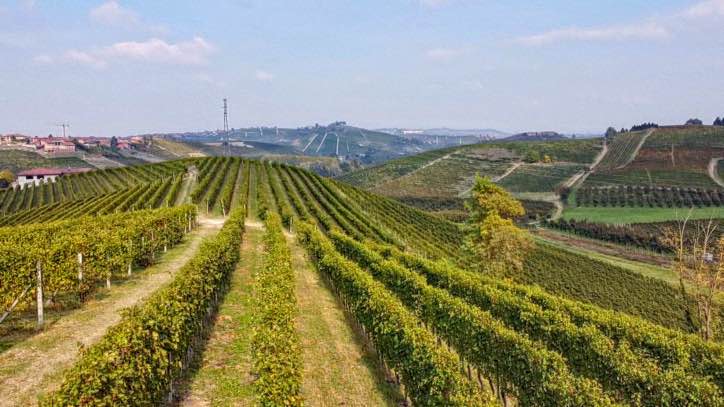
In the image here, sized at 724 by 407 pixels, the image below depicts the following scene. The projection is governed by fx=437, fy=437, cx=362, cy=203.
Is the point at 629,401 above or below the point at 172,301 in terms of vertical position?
below

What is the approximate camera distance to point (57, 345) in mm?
15547

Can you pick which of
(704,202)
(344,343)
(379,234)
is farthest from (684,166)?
(344,343)

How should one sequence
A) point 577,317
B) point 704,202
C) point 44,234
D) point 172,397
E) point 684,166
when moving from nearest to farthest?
1. point 172,397
2. point 577,317
3. point 44,234
4. point 704,202
5. point 684,166

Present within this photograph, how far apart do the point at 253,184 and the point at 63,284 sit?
73.5 m

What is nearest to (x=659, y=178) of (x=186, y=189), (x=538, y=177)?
(x=538, y=177)

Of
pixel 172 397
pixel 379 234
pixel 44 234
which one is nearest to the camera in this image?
pixel 172 397

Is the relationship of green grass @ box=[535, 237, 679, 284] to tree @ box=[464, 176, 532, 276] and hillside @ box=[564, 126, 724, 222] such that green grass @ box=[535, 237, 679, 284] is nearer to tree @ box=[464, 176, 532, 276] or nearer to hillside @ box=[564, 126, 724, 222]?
hillside @ box=[564, 126, 724, 222]

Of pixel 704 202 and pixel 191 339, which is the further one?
pixel 704 202

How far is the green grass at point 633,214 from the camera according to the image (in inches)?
4336

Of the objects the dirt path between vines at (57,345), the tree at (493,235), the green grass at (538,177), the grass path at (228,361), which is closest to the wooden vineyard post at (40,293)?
the dirt path between vines at (57,345)

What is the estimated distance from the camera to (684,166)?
15288 centimetres

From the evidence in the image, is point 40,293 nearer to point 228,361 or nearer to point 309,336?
point 228,361

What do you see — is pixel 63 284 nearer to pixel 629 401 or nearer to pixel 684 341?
pixel 629 401

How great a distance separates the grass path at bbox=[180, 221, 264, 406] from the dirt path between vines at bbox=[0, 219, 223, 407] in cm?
371
